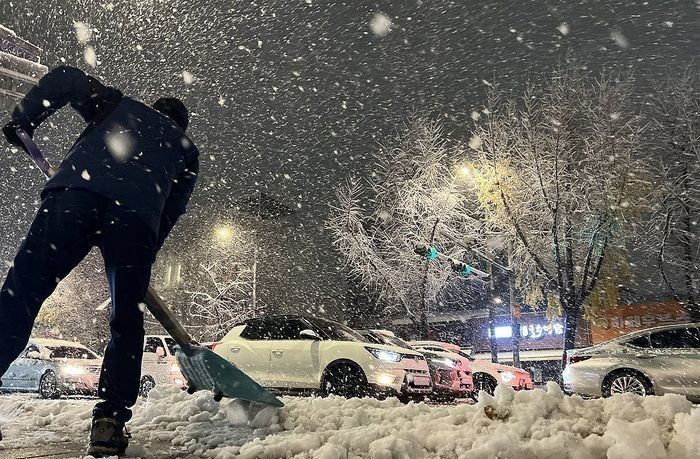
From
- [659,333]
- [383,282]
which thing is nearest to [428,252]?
[383,282]

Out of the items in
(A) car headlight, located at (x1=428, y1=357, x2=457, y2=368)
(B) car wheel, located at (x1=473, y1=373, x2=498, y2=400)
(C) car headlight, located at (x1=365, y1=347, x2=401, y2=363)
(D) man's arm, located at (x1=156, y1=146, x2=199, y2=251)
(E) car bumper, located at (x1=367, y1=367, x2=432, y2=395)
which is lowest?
(B) car wheel, located at (x1=473, y1=373, x2=498, y2=400)

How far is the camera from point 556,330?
114 feet

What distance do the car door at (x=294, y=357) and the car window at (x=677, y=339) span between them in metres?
6.66

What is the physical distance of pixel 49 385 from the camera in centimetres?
1327

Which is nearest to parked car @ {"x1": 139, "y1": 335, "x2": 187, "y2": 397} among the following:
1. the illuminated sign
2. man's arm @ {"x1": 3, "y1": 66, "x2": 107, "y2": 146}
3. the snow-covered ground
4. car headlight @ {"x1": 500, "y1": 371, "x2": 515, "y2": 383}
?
car headlight @ {"x1": 500, "y1": 371, "x2": 515, "y2": 383}

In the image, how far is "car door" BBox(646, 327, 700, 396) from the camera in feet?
31.4

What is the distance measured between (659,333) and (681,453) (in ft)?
32.1

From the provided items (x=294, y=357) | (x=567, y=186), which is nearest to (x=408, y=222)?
(x=567, y=186)

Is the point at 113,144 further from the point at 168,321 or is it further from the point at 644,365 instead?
the point at 644,365

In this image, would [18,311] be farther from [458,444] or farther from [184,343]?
[458,444]

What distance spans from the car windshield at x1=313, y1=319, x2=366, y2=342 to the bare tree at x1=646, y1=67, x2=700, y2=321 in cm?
1603

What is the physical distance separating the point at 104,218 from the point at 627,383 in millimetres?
10483

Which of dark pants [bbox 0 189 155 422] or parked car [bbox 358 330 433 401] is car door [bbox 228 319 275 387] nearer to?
parked car [bbox 358 330 433 401]

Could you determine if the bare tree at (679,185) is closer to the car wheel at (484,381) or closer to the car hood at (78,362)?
the car wheel at (484,381)
